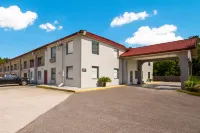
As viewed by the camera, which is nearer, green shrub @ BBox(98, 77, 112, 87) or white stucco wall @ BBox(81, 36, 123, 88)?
white stucco wall @ BBox(81, 36, 123, 88)

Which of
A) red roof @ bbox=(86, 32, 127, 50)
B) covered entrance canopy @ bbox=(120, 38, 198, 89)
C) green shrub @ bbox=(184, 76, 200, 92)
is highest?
red roof @ bbox=(86, 32, 127, 50)

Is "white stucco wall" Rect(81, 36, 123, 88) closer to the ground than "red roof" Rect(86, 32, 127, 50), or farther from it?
closer to the ground

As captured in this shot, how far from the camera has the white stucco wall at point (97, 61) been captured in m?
15.2

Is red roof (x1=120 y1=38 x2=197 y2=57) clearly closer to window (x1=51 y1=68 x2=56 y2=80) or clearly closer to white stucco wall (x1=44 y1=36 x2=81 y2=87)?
white stucco wall (x1=44 y1=36 x2=81 y2=87)

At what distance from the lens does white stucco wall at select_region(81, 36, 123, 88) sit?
50.0ft

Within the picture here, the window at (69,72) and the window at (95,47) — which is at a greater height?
the window at (95,47)

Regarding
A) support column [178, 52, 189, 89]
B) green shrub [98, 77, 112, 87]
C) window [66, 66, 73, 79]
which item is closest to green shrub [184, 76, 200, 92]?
support column [178, 52, 189, 89]

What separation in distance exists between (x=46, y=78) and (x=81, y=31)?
9973 millimetres

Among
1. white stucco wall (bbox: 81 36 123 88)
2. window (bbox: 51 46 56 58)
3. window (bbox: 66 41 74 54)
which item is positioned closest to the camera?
white stucco wall (bbox: 81 36 123 88)

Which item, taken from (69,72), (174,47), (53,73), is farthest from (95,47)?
(174,47)

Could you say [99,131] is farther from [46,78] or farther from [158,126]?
[46,78]

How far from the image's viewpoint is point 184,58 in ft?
46.1

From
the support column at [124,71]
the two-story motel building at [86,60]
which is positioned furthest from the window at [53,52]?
the support column at [124,71]

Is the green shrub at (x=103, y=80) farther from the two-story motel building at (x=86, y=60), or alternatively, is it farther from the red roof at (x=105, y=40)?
the red roof at (x=105, y=40)
